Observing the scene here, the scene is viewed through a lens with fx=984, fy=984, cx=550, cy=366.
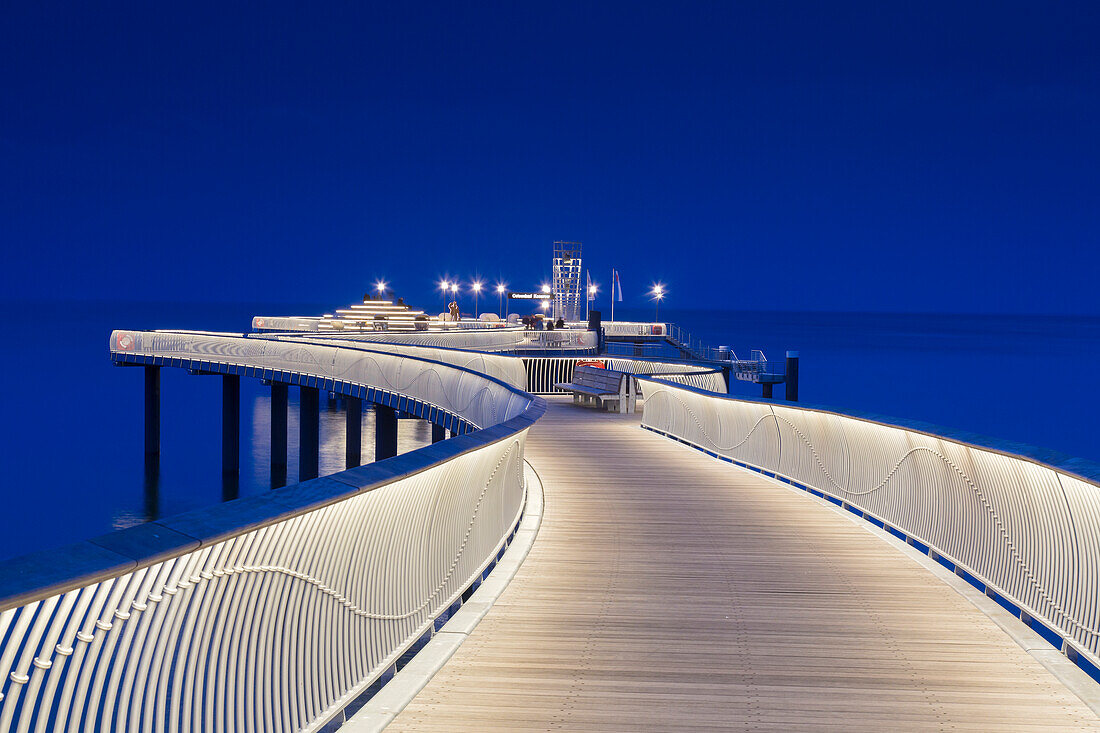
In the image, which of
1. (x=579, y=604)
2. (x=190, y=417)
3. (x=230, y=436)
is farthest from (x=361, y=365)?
(x=190, y=417)

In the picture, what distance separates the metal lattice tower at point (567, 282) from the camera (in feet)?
278

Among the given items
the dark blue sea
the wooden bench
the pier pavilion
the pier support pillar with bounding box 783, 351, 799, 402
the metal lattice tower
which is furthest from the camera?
the metal lattice tower

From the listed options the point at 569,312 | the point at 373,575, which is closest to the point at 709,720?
the point at 373,575

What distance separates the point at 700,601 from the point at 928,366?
9370 centimetres

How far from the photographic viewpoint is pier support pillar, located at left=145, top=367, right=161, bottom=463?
1583 inches

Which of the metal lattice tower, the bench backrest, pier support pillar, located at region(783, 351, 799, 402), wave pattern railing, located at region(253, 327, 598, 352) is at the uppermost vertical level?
the metal lattice tower

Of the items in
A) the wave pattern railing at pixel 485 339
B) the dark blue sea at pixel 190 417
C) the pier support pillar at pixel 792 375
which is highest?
the wave pattern railing at pixel 485 339

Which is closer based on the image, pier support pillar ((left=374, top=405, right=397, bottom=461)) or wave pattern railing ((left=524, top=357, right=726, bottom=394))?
wave pattern railing ((left=524, top=357, right=726, bottom=394))

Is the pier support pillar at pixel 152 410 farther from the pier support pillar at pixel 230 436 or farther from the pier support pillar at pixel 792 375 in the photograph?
the pier support pillar at pixel 792 375

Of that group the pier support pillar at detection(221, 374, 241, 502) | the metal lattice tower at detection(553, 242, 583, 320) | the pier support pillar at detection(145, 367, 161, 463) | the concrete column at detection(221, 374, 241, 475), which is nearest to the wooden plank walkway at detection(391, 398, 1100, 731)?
the pier support pillar at detection(221, 374, 241, 502)

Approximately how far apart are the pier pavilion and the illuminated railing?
13 mm

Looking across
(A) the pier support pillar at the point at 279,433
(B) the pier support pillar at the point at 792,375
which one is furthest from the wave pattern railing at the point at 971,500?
(A) the pier support pillar at the point at 279,433

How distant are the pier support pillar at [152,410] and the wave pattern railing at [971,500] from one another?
32404mm

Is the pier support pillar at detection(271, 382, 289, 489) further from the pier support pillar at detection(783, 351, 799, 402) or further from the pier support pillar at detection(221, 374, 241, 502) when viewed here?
the pier support pillar at detection(783, 351, 799, 402)
